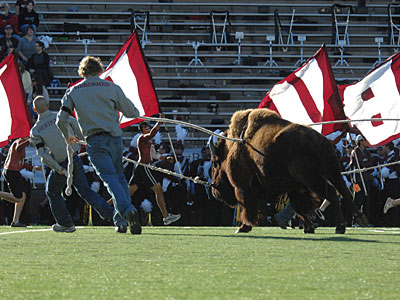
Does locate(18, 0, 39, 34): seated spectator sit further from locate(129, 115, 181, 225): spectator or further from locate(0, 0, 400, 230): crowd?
locate(129, 115, 181, 225): spectator

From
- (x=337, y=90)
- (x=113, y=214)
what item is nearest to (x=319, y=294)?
(x=113, y=214)

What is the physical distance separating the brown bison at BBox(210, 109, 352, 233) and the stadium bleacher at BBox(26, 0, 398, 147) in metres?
11.4

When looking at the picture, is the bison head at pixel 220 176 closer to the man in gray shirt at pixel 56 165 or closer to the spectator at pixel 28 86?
the man in gray shirt at pixel 56 165

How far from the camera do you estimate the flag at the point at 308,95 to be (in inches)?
535

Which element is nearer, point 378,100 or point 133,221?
point 133,221

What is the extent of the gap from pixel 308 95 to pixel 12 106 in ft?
16.0

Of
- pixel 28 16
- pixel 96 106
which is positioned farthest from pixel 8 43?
pixel 96 106

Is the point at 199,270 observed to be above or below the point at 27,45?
below

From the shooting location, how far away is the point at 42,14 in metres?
26.3

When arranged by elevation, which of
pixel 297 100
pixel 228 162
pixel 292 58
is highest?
pixel 292 58

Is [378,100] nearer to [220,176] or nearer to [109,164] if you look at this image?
[220,176]

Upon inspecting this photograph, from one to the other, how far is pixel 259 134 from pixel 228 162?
25.7 inches

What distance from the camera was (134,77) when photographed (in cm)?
1354

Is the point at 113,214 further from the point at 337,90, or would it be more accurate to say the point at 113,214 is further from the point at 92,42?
the point at 92,42
